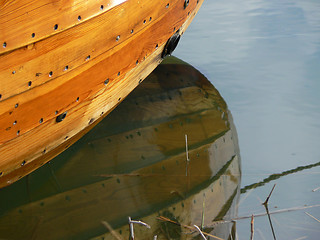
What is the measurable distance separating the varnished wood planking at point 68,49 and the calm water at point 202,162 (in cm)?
54

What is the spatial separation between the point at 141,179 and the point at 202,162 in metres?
0.29

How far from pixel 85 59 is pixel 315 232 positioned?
99cm

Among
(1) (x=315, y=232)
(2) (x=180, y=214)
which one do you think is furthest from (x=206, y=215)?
(1) (x=315, y=232)

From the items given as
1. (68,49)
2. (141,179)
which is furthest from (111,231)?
→ (68,49)

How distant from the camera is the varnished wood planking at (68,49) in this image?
6.09 feet

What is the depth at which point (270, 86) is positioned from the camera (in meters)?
3.20

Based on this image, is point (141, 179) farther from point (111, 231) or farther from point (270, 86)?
point (270, 86)

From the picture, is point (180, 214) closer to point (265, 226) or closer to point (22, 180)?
point (265, 226)

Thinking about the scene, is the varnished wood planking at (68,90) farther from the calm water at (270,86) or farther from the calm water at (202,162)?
the calm water at (270,86)

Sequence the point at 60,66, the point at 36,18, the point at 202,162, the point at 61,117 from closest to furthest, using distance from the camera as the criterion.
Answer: the point at 36,18, the point at 60,66, the point at 61,117, the point at 202,162

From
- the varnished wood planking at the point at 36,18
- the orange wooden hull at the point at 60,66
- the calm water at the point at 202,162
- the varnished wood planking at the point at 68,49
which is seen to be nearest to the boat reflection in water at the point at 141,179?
the calm water at the point at 202,162

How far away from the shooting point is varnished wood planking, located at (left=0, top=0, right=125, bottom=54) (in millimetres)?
1791

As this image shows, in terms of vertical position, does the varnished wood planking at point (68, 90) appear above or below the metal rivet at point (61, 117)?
above

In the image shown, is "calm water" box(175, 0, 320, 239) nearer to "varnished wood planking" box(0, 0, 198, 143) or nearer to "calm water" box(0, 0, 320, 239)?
"calm water" box(0, 0, 320, 239)
